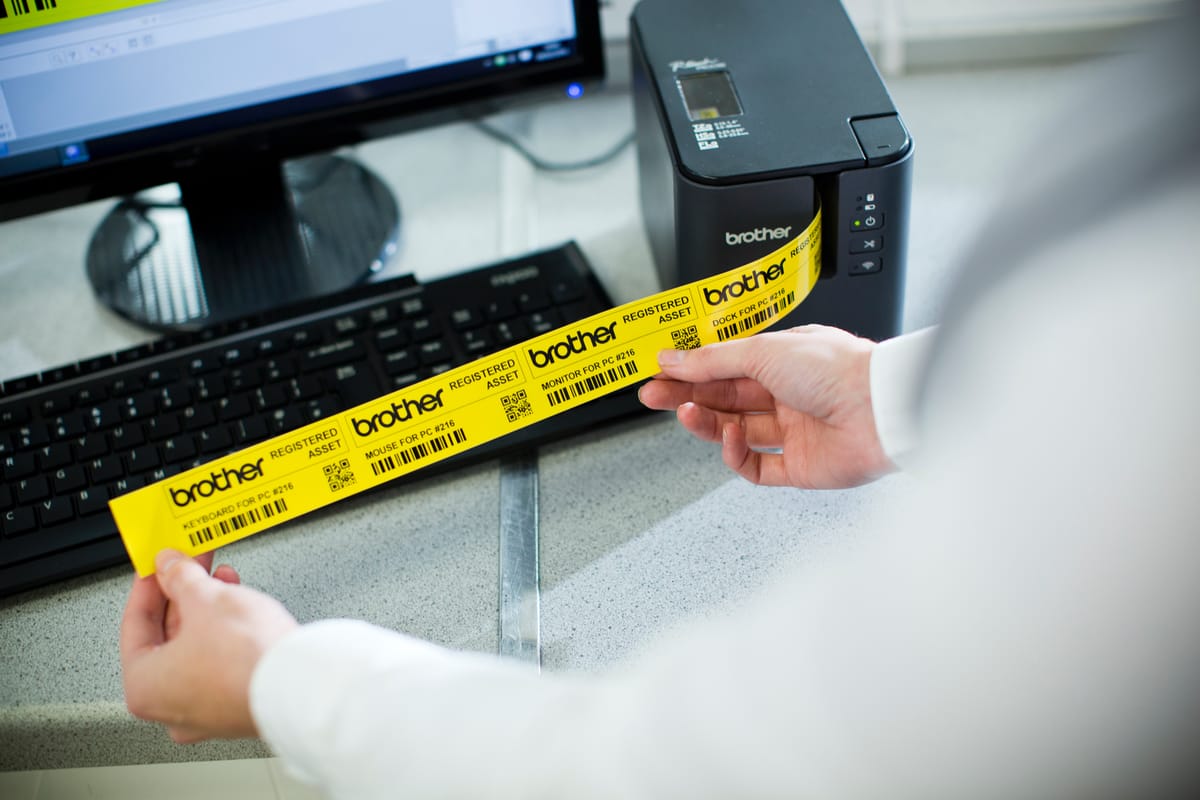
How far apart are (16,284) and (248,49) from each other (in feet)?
1.11

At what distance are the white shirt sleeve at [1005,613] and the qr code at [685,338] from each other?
0.30 m

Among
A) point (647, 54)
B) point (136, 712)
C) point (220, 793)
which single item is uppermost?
point (647, 54)

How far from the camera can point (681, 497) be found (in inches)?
27.9

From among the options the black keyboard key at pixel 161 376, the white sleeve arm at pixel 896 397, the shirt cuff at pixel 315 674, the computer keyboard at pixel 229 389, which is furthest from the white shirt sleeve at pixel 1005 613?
the black keyboard key at pixel 161 376

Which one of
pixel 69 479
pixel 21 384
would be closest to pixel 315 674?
pixel 69 479

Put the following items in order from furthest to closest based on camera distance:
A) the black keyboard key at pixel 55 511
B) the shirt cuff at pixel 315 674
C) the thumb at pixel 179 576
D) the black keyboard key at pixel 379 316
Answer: the black keyboard key at pixel 379 316 < the black keyboard key at pixel 55 511 < the thumb at pixel 179 576 < the shirt cuff at pixel 315 674

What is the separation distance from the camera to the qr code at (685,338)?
0.68 meters

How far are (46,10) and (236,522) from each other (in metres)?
0.40

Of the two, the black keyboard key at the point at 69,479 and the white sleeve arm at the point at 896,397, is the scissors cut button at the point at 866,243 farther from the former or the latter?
the black keyboard key at the point at 69,479

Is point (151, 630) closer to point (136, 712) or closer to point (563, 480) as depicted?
point (136, 712)

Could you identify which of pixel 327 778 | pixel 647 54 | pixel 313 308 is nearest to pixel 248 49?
pixel 313 308

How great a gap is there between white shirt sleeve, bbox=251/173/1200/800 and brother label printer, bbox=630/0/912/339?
31cm

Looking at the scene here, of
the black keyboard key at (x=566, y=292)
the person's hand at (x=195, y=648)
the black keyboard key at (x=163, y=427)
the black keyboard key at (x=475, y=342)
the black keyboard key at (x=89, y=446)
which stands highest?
the black keyboard key at (x=566, y=292)

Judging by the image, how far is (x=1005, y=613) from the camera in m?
0.34
